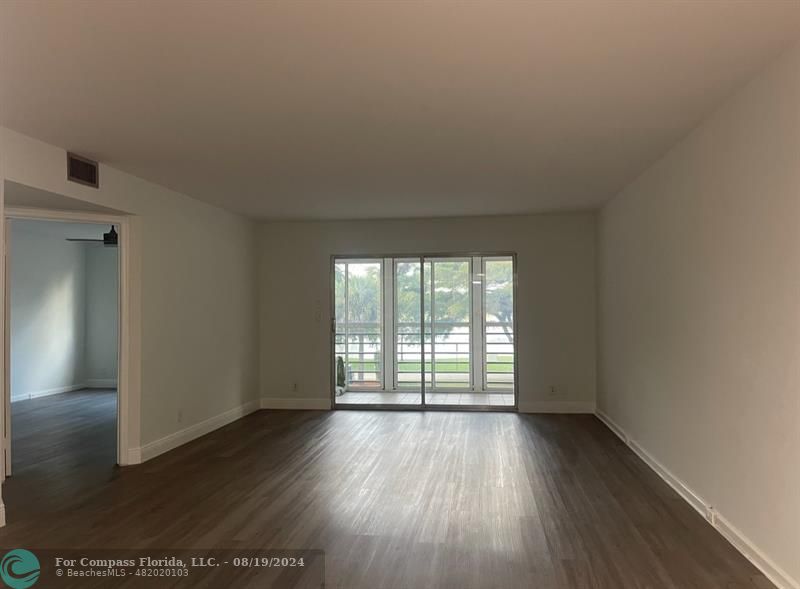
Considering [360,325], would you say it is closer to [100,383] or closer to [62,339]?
[100,383]

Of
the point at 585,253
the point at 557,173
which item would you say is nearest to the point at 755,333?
A: the point at 557,173

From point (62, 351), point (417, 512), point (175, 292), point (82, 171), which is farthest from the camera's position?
point (62, 351)

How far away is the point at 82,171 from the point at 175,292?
159 centimetres

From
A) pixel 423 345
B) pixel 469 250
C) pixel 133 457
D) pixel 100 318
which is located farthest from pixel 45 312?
pixel 469 250

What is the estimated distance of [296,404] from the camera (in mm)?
7387

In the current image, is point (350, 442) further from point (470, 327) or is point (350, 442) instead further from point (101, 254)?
point (101, 254)

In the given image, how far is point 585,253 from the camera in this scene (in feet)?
22.7

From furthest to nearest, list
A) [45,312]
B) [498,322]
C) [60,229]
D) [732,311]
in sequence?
1. [45,312]
2. [60,229]
3. [498,322]
4. [732,311]

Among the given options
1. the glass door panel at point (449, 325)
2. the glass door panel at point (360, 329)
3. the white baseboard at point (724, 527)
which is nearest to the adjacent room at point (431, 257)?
the white baseboard at point (724, 527)

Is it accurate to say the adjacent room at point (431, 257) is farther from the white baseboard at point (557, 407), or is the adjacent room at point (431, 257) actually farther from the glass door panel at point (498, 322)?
the glass door panel at point (498, 322)

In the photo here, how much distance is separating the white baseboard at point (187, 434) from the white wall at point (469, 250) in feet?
2.34

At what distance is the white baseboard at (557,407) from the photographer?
688cm

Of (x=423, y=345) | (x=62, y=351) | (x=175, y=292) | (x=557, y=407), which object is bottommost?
(x=557, y=407)

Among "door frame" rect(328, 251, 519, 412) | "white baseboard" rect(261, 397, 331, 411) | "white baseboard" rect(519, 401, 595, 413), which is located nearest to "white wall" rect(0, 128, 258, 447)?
"white baseboard" rect(261, 397, 331, 411)
